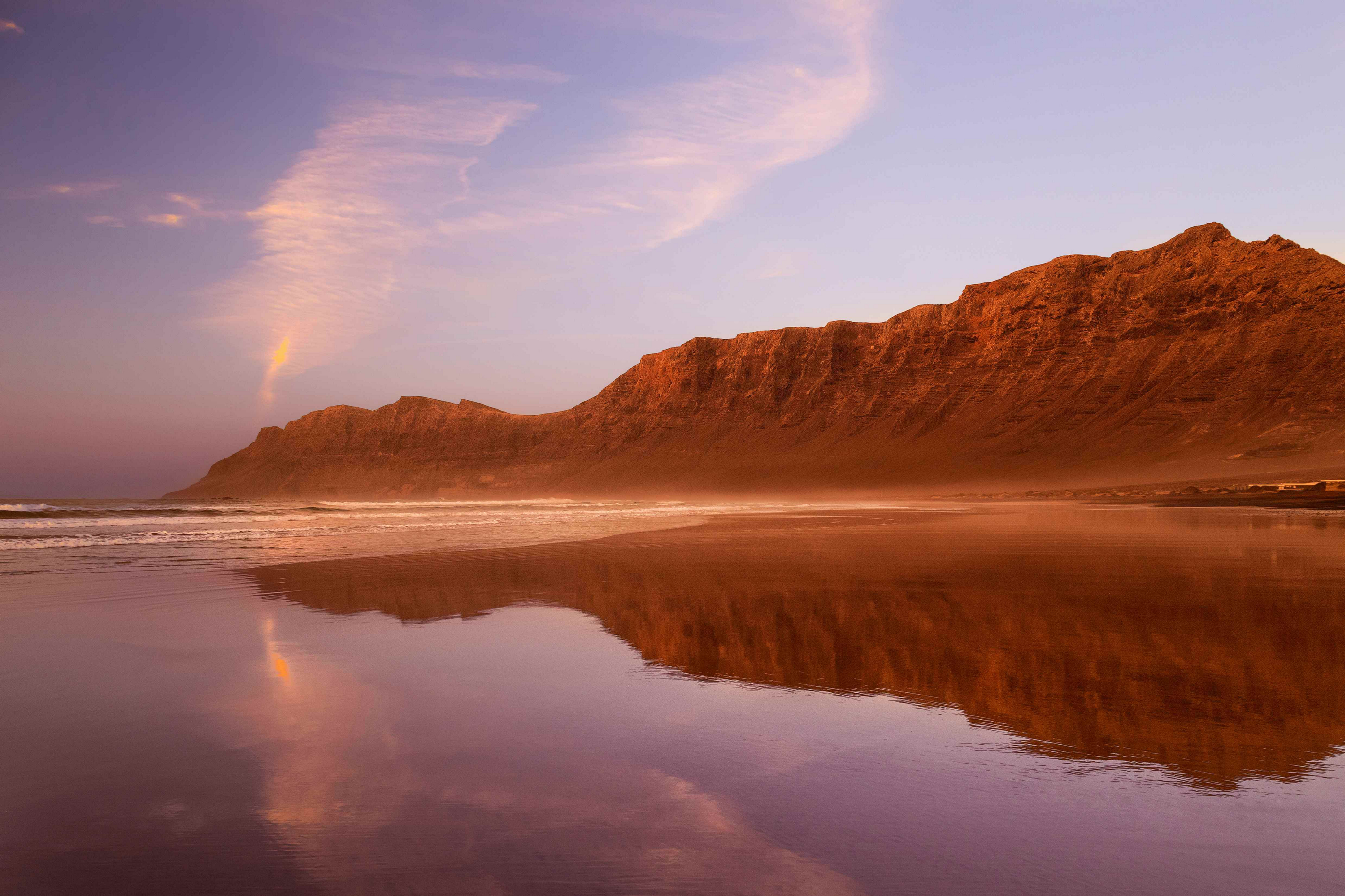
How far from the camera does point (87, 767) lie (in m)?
4.38

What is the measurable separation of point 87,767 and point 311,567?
11.2 metres

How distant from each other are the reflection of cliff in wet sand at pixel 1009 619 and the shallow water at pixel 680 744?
55mm

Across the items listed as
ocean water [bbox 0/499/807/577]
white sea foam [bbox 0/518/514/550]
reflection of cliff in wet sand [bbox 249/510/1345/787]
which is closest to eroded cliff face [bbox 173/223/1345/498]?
ocean water [bbox 0/499/807/577]

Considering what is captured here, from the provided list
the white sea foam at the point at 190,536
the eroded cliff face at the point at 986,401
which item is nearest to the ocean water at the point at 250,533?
the white sea foam at the point at 190,536

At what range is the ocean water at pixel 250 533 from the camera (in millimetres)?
16781

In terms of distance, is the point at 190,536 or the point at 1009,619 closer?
the point at 1009,619

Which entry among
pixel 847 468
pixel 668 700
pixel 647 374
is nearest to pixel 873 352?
pixel 847 468

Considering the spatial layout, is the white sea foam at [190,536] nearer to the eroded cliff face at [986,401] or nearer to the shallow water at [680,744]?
the shallow water at [680,744]

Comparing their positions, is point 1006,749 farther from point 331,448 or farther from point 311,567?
point 331,448

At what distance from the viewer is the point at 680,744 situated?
4.75m

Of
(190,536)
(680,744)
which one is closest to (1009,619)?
(680,744)

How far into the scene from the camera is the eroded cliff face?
307 feet

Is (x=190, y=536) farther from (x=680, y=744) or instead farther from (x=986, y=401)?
(x=986, y=401)

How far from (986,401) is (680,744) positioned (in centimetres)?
12454
